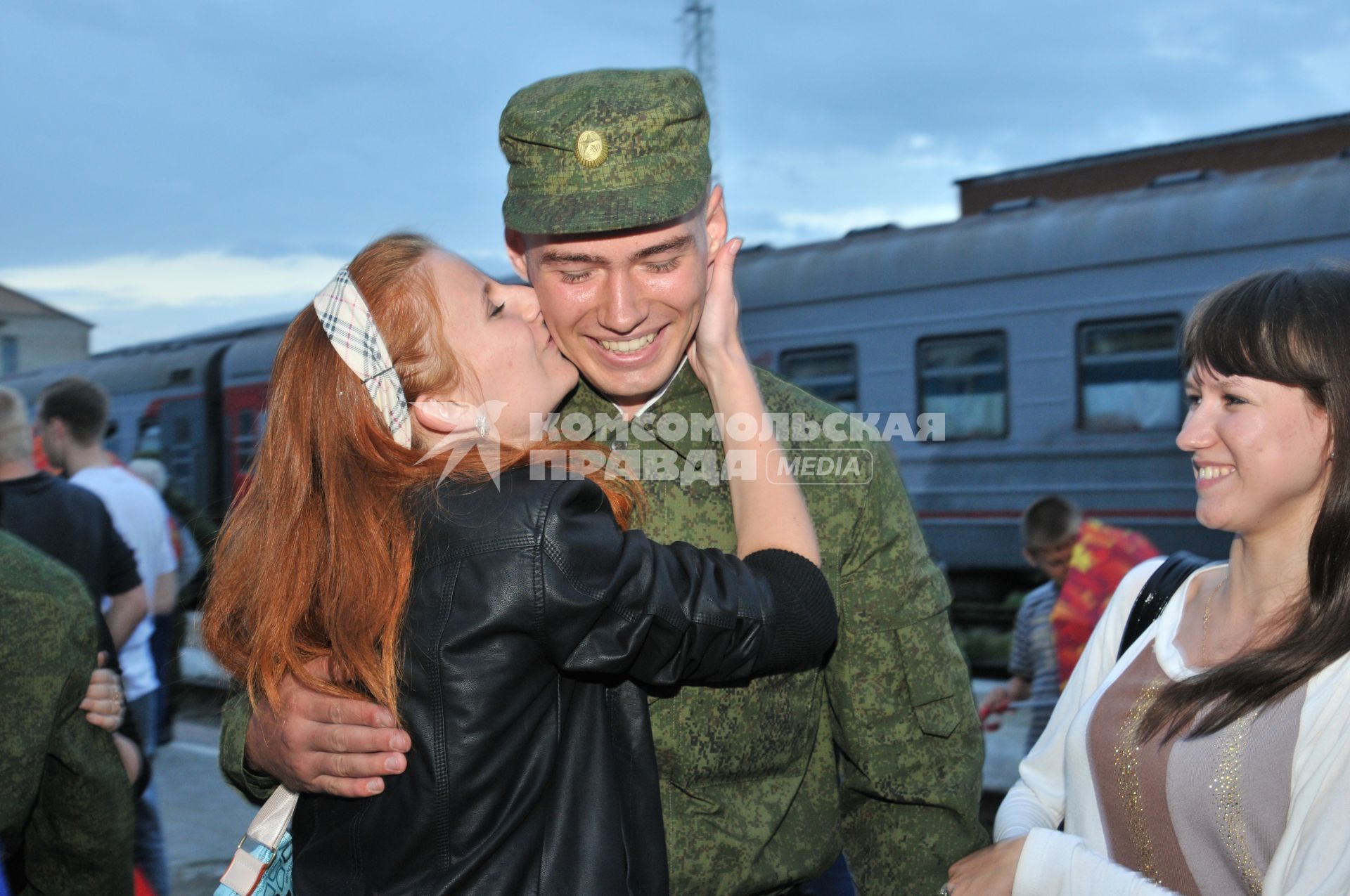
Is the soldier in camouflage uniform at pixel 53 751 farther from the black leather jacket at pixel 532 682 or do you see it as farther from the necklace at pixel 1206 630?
the necklace at pixel 1206 630

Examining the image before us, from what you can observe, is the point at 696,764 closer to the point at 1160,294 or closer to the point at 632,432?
the point at 632,432

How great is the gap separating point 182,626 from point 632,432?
8.82 m

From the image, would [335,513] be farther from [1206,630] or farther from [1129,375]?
[1129,375]

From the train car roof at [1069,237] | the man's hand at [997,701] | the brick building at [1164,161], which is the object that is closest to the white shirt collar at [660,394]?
the man's hand at [997,701]

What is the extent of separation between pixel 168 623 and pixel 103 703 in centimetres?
347

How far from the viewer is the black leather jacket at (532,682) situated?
1.49 metres

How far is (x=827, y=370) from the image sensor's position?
30.1 feet

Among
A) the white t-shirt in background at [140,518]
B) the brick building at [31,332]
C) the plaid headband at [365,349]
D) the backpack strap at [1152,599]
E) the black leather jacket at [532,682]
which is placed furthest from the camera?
the brick building at [31,332]

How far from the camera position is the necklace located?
189 cm

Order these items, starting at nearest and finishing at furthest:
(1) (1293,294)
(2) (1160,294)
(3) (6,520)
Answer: (1) (1293,294)
(3) (6,520)
(2) (1160,294)

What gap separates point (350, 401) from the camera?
164cm

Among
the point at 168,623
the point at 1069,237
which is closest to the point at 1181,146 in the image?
the point at 1069,237

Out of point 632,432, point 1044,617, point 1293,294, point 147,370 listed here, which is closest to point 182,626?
point 147,370

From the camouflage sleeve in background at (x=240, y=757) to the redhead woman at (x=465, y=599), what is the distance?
0.63 ft
